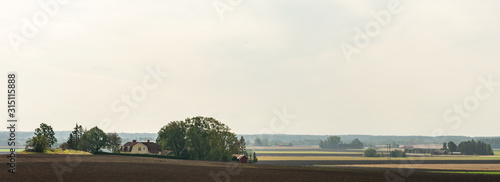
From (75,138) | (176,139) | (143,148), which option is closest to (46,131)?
(75,138)

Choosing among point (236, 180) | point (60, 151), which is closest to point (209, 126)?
point (60, 151)

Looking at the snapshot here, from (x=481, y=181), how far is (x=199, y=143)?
2763 inches

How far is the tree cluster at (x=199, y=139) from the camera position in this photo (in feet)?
404

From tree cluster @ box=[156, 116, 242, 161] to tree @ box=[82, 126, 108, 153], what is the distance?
2537cm

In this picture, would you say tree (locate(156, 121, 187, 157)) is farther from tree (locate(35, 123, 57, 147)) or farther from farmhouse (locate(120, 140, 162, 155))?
farmhouse (locate(120, 140, 162, 155))

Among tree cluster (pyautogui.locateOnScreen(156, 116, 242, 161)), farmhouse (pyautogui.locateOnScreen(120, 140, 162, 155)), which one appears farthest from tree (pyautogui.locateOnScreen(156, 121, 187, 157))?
farmhouse (pyautogui.locateOnScreen(120, 140, 162, 155))

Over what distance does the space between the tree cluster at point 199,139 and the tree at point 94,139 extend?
83.2ft

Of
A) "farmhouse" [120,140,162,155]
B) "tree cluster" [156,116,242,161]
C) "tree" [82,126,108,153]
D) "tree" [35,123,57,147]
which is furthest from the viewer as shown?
"farmhouse" [120,140,162,155]

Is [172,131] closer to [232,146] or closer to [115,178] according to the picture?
[232,146]

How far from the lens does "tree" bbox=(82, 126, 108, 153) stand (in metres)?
143

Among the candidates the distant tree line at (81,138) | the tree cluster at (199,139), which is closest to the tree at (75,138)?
the distant tree line at (81,138)

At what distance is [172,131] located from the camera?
125 meters

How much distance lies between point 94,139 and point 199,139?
38.2 metres

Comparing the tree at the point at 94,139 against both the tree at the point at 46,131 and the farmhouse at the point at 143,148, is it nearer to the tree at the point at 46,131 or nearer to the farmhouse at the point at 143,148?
the tree at the point at 46,131
